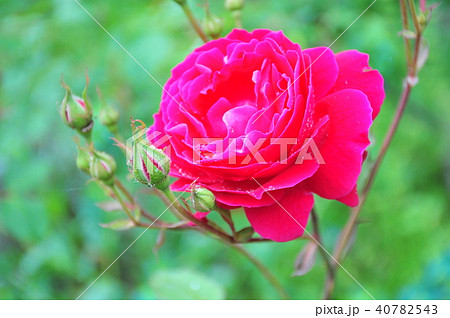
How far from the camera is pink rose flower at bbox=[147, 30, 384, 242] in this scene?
0.58 m

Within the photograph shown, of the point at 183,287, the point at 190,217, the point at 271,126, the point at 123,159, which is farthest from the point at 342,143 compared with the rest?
the point at 123,159

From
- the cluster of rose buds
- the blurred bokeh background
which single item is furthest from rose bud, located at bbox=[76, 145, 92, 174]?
the blurred bokeh background

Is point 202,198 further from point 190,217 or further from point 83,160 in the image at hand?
point 83,160

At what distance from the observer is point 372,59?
1.06 metres

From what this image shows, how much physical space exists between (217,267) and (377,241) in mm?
491

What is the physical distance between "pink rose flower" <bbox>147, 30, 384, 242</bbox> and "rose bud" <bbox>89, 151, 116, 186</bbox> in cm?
10

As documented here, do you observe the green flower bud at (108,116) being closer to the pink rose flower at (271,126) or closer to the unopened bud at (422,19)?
the pink rose flower at (271,126)

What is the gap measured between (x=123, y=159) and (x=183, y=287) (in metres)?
0.45

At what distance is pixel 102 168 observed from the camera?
0.73m

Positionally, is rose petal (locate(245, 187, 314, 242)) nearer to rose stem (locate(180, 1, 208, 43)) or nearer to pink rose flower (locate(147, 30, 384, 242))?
pink rose flower (locate(147, 30, 384, 242))

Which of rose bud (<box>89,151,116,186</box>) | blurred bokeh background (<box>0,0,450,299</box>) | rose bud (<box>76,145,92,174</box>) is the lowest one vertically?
blurred bokeh background (<box>0,0,450,299</box>)

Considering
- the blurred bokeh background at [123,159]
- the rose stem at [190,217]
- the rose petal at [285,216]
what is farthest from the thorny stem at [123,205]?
the blurred bokeh background at [123,159]

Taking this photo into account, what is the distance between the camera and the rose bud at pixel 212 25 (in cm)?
82
